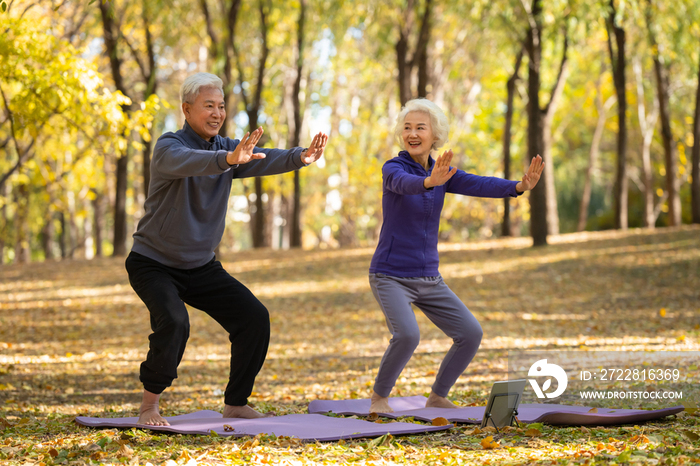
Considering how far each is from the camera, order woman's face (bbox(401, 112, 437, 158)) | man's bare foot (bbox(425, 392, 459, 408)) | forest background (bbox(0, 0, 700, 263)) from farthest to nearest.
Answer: forest background (bbox(0, 0, 700, 263)), man's bare foot (bbox(425, 392, 459, 408)), woman's face (bbox(401, 112, 437, 158))

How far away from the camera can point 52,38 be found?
7.77 metres

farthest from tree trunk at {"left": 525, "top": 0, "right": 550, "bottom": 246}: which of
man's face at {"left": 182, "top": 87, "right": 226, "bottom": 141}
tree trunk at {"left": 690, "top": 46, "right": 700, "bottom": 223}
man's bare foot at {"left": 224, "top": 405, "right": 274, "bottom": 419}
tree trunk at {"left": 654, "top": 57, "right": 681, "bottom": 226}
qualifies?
man's face at {"left": 182, "top": 87, "right": 226, "bottom": 141}

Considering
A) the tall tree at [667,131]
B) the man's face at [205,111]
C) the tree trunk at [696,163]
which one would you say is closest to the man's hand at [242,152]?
the man's face at [205,111]

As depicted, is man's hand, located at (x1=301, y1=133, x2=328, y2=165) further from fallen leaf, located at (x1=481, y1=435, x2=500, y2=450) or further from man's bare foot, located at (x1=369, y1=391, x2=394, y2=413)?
fallen leaf, located at (x1=481, y1=435, x2=500, y2=450)

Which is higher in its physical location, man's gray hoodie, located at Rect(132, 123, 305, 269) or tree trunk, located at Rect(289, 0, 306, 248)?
tree trunk, located at Rect(289, 0, 306, 248)

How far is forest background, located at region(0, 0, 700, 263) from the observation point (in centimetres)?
1057

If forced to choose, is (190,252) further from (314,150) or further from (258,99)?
(258,99)

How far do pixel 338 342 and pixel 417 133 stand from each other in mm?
5517

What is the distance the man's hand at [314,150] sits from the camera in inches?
160

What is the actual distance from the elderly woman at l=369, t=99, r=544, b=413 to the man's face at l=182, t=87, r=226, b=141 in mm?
1123

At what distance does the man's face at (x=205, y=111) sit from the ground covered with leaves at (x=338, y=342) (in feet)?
6.20

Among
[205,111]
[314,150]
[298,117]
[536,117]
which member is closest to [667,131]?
[536,117]

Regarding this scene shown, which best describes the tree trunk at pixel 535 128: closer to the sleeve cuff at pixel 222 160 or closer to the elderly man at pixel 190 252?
the elderly man at pixel 190 252

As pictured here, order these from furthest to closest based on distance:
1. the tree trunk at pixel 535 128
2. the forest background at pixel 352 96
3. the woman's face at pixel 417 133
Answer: the tree trunk at pixel 535 128, the forest background at pixel 352 96, the woman's face at pixel 417 133
